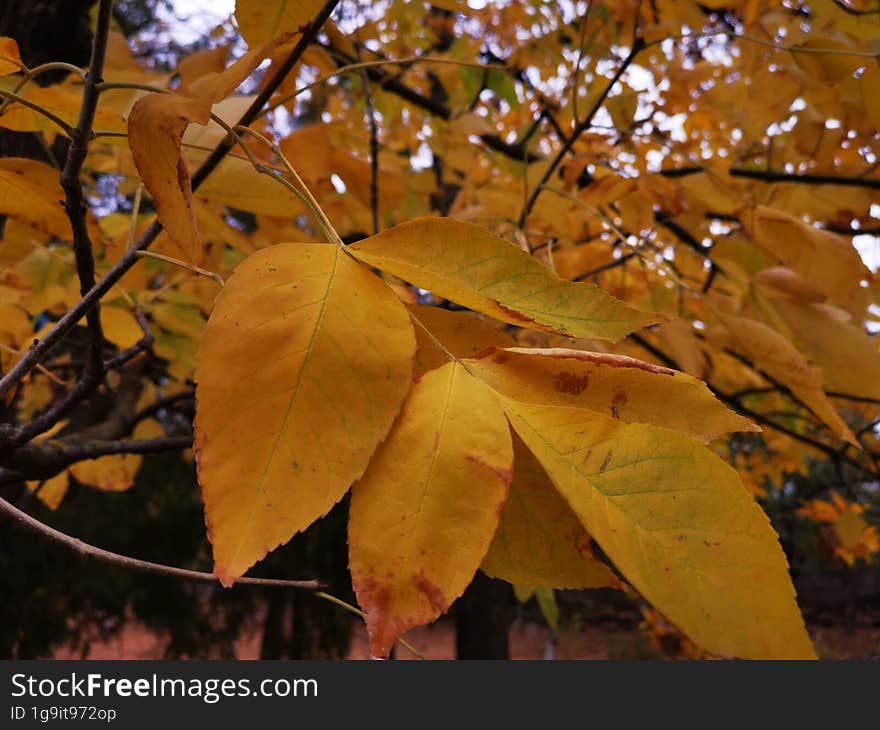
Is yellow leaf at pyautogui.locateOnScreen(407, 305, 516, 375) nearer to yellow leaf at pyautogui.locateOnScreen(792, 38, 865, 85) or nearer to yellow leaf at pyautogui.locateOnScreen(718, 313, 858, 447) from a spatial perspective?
yellow leaf at pyautogui.locateOnScreen(718, 313, 858, 447)

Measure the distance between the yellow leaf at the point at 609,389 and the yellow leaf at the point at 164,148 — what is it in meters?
0.12

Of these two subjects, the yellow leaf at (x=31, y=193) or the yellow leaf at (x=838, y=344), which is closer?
the yellow leaf at (x=31, y=193)

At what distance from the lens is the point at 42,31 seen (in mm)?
958

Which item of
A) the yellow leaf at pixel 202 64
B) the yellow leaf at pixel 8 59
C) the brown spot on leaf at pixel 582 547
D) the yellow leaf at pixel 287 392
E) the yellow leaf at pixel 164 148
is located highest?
the yellow leaf at pixel 202 64

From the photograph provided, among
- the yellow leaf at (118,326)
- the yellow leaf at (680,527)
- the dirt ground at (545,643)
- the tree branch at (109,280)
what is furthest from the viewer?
the dirt ground at (545,643)

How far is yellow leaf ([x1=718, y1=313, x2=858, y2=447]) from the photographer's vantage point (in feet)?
1.52

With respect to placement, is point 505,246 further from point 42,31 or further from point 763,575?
point 42,31

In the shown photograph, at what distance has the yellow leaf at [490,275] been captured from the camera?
25 centimetres

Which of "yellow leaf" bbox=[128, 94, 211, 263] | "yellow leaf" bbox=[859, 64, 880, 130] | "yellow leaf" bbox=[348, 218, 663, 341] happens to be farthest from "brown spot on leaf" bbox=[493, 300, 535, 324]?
"yellow leaf" bbox=[859, 64, 880, 130]

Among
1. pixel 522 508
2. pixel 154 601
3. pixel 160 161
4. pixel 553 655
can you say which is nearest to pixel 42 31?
pixel 160 161

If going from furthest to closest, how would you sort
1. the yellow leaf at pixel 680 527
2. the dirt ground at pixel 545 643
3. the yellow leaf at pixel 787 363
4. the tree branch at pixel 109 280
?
the dirt ground at pixel 545 643 → the yellow leaf at pixel 787 363 → the tree branch at pixel 109 280 → the yellow leaf at pixel 680 527

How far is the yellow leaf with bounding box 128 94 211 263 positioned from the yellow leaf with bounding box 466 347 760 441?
124mm

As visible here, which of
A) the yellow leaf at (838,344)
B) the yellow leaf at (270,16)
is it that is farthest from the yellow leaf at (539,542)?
the yellow leaf at (838,344)

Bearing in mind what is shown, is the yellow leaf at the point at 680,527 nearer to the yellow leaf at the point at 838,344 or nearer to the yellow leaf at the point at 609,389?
the yellow leaf at the point at 609,389
